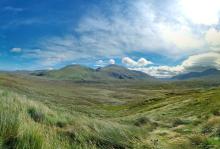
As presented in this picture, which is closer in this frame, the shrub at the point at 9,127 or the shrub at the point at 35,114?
the shrub at the point at 9,127

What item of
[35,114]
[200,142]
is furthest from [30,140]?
[35,114]

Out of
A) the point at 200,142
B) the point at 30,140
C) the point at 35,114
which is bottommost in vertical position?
the point at 200,142

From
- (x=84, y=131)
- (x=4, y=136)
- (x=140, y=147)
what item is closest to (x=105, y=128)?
(x=84, y=131)

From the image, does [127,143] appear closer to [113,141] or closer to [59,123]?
[113,141]

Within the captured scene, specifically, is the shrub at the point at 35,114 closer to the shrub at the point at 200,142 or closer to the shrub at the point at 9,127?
the shrub at the point at 9,127

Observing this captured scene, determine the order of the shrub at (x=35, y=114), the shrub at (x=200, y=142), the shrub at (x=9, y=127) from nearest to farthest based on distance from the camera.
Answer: the shrub at (x=9, y=127)
the shrub at (x=200, y=142)
the shrub at (x=35, y=114)

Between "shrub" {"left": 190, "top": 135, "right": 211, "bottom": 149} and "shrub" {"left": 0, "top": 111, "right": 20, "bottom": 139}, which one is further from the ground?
"shrub" {"left": 0, "top": 111, "right": 20, "bottom": 139}

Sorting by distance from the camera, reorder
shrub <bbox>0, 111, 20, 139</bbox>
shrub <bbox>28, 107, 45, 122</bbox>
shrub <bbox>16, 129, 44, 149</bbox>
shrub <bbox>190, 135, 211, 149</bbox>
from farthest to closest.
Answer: shrub <bbox>28, 107, 45, 122</bbox>
shrub <bbox>190, 135, 211, 149</bbox>
shrub <bbox>0, 111, 20, 139</bbox>
shrub <bbox>16, 129, 44, 149</bbox>

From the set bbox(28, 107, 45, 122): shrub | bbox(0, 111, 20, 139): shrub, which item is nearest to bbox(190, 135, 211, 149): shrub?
bbox(28, 107, 45, 122): shrub

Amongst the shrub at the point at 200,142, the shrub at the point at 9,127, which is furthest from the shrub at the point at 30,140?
the shrub at the point at 200,142

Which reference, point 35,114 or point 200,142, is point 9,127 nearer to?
point 35,114

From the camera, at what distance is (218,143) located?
8344 mm

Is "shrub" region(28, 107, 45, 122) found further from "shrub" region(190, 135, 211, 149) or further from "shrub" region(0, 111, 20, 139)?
"shrub" region(190, 135, 211, 149)

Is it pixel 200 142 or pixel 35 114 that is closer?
pixel 200 142
